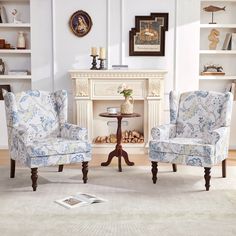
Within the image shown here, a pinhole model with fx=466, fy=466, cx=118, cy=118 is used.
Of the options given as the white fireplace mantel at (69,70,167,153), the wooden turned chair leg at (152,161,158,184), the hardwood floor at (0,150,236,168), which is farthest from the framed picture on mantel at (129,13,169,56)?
the wooden turned chair leg at (152,161,158,184)

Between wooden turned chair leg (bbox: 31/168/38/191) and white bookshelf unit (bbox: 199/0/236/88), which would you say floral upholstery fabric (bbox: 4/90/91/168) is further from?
white bookshelf unit (bbox: 199/0/236/88)

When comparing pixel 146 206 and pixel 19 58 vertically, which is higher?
pixel 19 58

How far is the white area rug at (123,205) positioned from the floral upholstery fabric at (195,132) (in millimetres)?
304

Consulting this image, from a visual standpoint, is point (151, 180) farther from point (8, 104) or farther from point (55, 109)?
point (8, 104)

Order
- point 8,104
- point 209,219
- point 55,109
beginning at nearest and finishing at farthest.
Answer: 1. point 209,219
2. point 8,104
3. point 55,109

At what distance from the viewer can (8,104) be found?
15.5 ft

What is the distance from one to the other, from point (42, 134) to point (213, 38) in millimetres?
3010

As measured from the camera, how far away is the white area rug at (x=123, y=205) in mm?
3389

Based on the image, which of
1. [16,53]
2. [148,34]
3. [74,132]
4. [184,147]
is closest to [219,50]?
[148,34]

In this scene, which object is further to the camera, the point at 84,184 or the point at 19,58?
the point at 19,58

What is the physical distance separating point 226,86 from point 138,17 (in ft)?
5.40

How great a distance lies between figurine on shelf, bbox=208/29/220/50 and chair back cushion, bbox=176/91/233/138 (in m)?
1.71

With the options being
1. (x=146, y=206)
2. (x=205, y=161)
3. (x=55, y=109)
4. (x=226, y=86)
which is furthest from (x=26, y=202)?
(x=226, y=86)

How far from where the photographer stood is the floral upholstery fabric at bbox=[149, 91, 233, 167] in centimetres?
446
